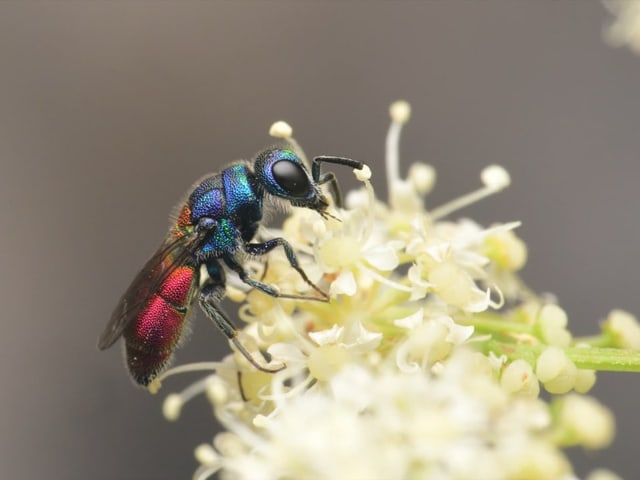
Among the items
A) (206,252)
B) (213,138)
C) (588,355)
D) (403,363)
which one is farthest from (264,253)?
(213,138)

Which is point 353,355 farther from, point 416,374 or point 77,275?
point 77,275

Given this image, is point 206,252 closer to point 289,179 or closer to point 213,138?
point 289,179

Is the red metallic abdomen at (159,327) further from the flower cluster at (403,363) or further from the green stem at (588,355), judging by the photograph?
the green stem at (588,355)

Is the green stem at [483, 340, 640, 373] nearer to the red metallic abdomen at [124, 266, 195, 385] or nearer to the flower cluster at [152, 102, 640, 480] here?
the flower cluster at [152, 102, 640, 480]

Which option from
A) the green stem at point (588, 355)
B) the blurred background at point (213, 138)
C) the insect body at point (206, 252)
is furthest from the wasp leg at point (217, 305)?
the blurred background at point (213, 138)

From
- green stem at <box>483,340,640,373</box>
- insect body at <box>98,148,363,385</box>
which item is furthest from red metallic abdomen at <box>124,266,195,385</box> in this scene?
green stem at <box>483,340,640,373</box>

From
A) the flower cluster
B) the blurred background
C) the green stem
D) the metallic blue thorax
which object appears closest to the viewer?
the flower cluster
